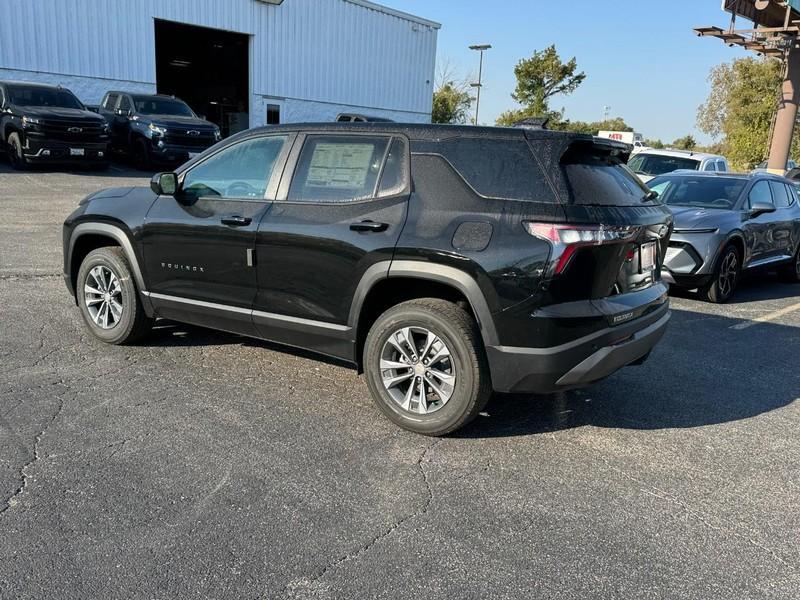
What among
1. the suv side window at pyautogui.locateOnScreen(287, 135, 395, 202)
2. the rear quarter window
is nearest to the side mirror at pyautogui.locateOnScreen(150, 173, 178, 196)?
the suv side window at pyautogui.locateOnScreen(287, 135, 395, 202)

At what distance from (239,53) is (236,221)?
33570 mm

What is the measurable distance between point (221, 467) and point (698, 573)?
2.30 meters

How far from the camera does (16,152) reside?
16.6 metres

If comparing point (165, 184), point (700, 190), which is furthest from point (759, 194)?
point (165, 184)

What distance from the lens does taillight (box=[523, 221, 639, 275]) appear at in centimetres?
344

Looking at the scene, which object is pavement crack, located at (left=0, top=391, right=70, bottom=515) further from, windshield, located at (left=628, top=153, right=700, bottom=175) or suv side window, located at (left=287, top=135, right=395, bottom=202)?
windshield, located at (left=628, top=153, right=700, bottom=175)

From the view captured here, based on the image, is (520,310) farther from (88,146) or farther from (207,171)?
(88,146)

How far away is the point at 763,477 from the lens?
363cm

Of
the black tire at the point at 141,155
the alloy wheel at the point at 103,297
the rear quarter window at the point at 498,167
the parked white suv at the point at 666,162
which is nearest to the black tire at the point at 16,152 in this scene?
the black tire at the point at 141,155

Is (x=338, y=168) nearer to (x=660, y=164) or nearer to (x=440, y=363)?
(x=440, y=363)

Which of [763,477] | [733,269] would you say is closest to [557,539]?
[763,477]

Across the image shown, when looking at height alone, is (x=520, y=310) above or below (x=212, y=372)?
above

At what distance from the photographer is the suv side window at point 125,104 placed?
→ 18.6m

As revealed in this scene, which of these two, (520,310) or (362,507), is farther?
(520,310)
